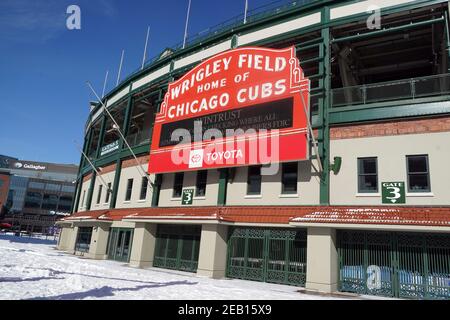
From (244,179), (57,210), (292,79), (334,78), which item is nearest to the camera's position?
(292,79)

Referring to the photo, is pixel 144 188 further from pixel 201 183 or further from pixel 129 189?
pixel 201 183

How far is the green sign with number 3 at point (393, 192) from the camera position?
1528 cm

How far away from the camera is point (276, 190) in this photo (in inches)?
734

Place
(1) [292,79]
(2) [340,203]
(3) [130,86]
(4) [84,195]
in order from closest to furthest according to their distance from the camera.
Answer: (2) [340,203] < (1) [292,79] < (3) [130,86] < (4) [84,195]

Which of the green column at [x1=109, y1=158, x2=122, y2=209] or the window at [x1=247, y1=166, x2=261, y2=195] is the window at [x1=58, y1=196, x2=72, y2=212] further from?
the window at [x1=247, y1=166, x2=261, y2=195]

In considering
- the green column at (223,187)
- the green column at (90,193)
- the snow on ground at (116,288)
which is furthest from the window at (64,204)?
the green column at (223,187)

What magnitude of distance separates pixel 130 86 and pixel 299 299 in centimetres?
2404

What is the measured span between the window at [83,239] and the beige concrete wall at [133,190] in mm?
4969

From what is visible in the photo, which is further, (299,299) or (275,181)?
(275,181)

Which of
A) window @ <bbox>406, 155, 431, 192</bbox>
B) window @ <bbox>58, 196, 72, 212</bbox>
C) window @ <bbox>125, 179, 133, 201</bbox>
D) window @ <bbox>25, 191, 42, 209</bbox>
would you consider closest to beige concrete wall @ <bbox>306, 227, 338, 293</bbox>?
window @ <bbox>406, 155, 431, 192</bbox>

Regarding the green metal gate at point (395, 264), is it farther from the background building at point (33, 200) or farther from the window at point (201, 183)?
the background building at point (33, 200)

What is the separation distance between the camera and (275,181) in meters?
18.8

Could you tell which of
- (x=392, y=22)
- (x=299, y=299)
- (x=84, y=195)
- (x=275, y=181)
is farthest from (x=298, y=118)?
(x=84, y=195)

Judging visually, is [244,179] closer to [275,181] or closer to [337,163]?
[275,181]
